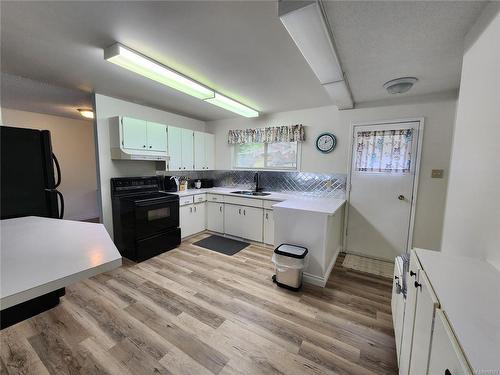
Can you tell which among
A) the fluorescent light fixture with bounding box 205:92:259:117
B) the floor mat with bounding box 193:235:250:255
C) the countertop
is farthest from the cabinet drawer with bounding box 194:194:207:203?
the fluorescent light fixture with bounding box 205:92:259:117

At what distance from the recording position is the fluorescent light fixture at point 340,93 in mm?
2145

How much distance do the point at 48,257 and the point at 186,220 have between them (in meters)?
2.87

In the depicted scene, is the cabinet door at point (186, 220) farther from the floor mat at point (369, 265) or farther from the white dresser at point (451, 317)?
the white dresser at point (451, 317)

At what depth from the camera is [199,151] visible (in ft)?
13.4

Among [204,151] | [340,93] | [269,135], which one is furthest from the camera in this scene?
[204,151]

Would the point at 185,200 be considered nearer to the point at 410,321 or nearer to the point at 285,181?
the point at 285,181

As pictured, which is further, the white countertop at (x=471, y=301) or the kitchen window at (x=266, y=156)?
the kitchen window at (x=266, y=156)

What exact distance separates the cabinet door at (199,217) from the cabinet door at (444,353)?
137 inches

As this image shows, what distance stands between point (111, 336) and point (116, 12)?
2329mm

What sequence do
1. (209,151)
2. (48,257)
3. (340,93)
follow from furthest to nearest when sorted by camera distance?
(209,151) → (340,93) → (48,257)

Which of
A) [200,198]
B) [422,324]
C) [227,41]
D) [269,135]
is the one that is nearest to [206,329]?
[422,324]

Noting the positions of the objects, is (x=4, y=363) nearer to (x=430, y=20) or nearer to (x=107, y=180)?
(x=107, y=180)

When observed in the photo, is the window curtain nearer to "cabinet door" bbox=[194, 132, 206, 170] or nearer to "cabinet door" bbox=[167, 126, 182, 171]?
"cabinet door" bbox=[194, 132, 206, 170]

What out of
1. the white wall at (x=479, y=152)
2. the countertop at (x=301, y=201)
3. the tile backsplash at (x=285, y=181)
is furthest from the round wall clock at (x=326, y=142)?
the white wall at (x=479, y=152)
